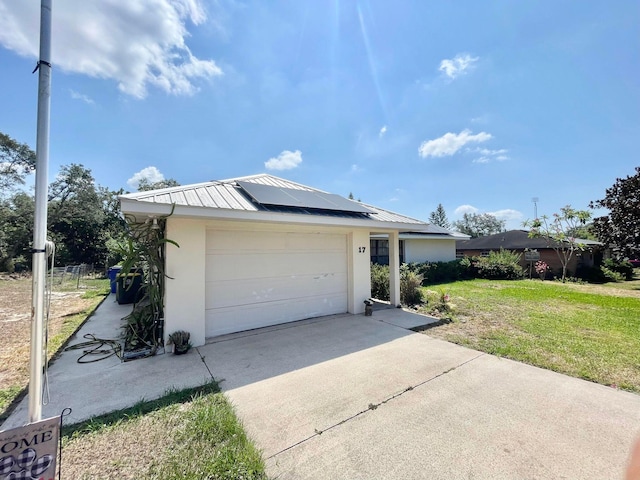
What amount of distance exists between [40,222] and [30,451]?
156 cm

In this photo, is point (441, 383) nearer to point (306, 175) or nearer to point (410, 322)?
point (410, 322)

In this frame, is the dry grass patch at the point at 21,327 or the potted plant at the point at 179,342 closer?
the dry grass patch at the point at 21,327

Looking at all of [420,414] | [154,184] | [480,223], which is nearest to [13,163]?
[154,184]

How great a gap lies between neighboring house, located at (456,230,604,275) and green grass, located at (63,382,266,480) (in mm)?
21661

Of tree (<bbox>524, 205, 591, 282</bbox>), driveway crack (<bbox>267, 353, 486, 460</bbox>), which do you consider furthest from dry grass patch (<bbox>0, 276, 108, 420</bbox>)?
tree (<bbox>524, 205, 591, 282</bbox>)

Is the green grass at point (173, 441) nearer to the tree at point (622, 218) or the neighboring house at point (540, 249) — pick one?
the tree at point (622, 218)

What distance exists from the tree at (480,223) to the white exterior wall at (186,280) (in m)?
70.4

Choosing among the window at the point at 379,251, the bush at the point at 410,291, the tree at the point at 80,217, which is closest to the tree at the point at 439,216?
the window at the point at 379,251

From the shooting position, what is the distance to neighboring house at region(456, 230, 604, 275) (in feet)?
57.6

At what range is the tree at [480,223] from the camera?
2569 inches

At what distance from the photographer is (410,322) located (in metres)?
6.64

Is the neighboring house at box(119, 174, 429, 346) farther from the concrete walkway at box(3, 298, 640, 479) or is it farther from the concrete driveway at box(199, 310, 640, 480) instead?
the concrete driveway at box(199, 310, 640, 480)

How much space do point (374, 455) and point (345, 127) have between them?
10927 millimetres

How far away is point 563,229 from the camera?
55.5 ft
